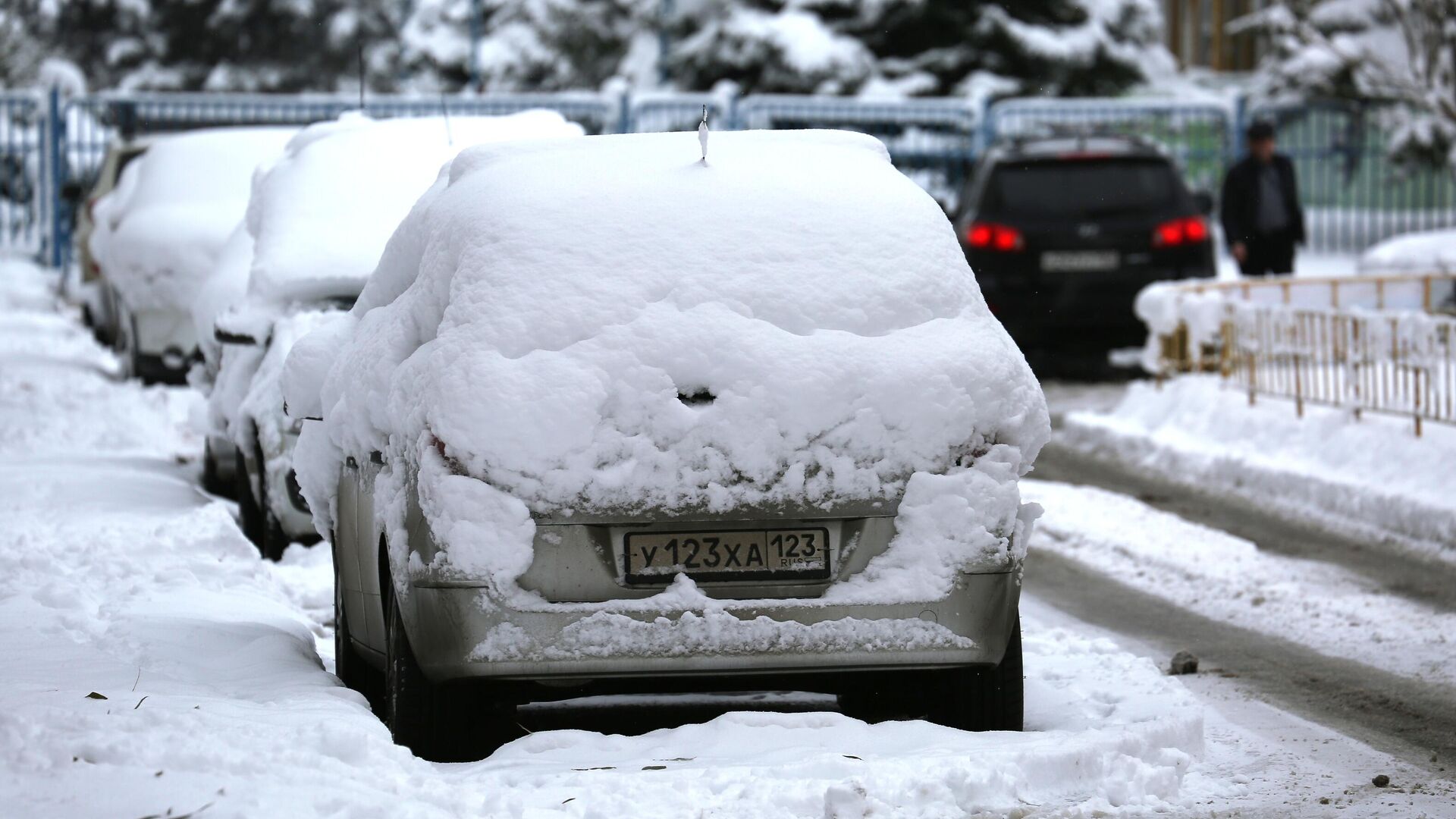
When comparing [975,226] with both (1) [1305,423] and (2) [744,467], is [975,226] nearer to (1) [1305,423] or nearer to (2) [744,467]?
(1) [1305,423]

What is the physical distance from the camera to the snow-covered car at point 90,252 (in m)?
20.0

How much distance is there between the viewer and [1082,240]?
16.7 metres

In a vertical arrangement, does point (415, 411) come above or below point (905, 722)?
above

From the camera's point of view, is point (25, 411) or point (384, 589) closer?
point (384, 589)

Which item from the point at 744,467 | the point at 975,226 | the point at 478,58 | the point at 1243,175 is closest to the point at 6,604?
the point at 744,467

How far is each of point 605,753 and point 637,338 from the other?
3.27 ft

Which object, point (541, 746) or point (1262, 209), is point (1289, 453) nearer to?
point (1262, 209)

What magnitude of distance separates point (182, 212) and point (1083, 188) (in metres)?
6.65

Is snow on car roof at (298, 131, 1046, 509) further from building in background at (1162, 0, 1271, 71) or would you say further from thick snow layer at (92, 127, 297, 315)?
building in background at (1162, 0, 1271, 71)

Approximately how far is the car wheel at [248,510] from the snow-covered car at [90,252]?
9.97 m

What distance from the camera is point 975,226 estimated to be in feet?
55.9

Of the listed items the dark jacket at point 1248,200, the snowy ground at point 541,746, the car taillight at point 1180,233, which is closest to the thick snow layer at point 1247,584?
the snowy ground at point 541,746

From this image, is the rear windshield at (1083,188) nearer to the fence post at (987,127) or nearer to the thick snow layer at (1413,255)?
the thick snow layer at (1413,255)

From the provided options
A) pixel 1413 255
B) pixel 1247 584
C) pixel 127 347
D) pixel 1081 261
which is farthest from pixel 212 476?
pixel 1413 255
